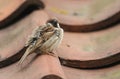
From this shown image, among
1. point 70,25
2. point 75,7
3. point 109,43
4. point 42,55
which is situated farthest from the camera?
point 75,7

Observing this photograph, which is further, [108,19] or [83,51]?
[108,19]

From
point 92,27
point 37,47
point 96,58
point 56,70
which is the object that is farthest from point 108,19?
point 56,70

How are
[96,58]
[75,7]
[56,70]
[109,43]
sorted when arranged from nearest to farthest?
[56,70], [96,58], [109,43], [75,7]

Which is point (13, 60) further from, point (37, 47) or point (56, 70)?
point (56, 70)

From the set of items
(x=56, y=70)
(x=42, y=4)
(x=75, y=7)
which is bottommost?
(x=75, y=7)

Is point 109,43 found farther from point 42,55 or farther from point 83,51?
point 42,55

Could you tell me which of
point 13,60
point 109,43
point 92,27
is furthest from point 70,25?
point 13,60

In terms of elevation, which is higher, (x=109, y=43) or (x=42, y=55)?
(x=42, y=55)
